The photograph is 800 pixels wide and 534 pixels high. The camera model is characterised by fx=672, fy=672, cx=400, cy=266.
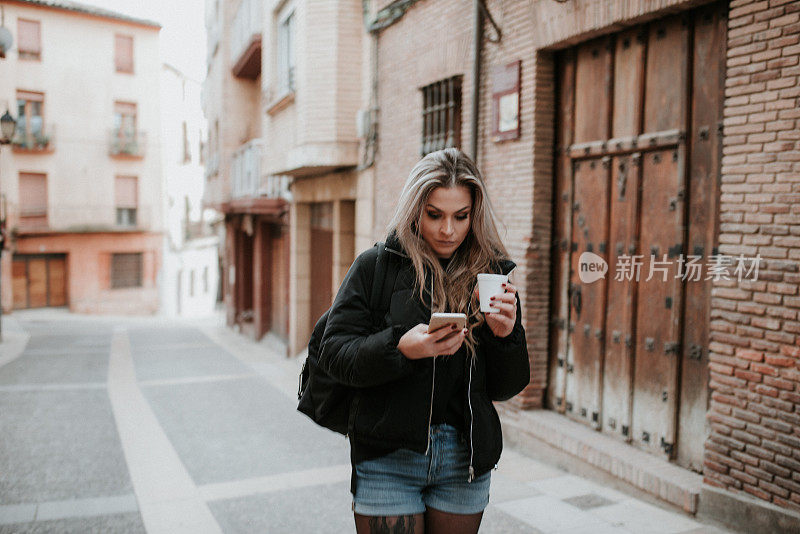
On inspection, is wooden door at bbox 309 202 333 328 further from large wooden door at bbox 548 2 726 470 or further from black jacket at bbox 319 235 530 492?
black jacket at bbox 319 235 530 492

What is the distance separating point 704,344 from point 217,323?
21.0 metres

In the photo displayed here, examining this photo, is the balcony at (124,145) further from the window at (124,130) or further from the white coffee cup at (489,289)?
the white coffee cup at (489,289)

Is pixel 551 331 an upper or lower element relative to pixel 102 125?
lower

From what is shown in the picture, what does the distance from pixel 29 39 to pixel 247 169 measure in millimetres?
18649

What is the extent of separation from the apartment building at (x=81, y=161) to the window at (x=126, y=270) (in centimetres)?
5

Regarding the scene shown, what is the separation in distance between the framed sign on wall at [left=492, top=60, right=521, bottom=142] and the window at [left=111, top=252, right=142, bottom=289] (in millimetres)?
29078

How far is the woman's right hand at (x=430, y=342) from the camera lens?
2.03m

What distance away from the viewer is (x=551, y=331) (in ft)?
22.6

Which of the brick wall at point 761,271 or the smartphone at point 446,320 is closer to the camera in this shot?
the smartphone at point 446,320

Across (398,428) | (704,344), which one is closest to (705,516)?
(704,344)

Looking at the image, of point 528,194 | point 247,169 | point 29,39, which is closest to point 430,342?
point 528,194

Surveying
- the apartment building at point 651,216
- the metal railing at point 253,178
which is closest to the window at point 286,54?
the metal railing at point 253,178

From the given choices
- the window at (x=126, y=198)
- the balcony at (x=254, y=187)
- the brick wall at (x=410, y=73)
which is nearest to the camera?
the brick wall at (x=410, y=73)

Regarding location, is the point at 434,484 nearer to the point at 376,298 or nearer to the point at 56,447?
the point at 376,298
